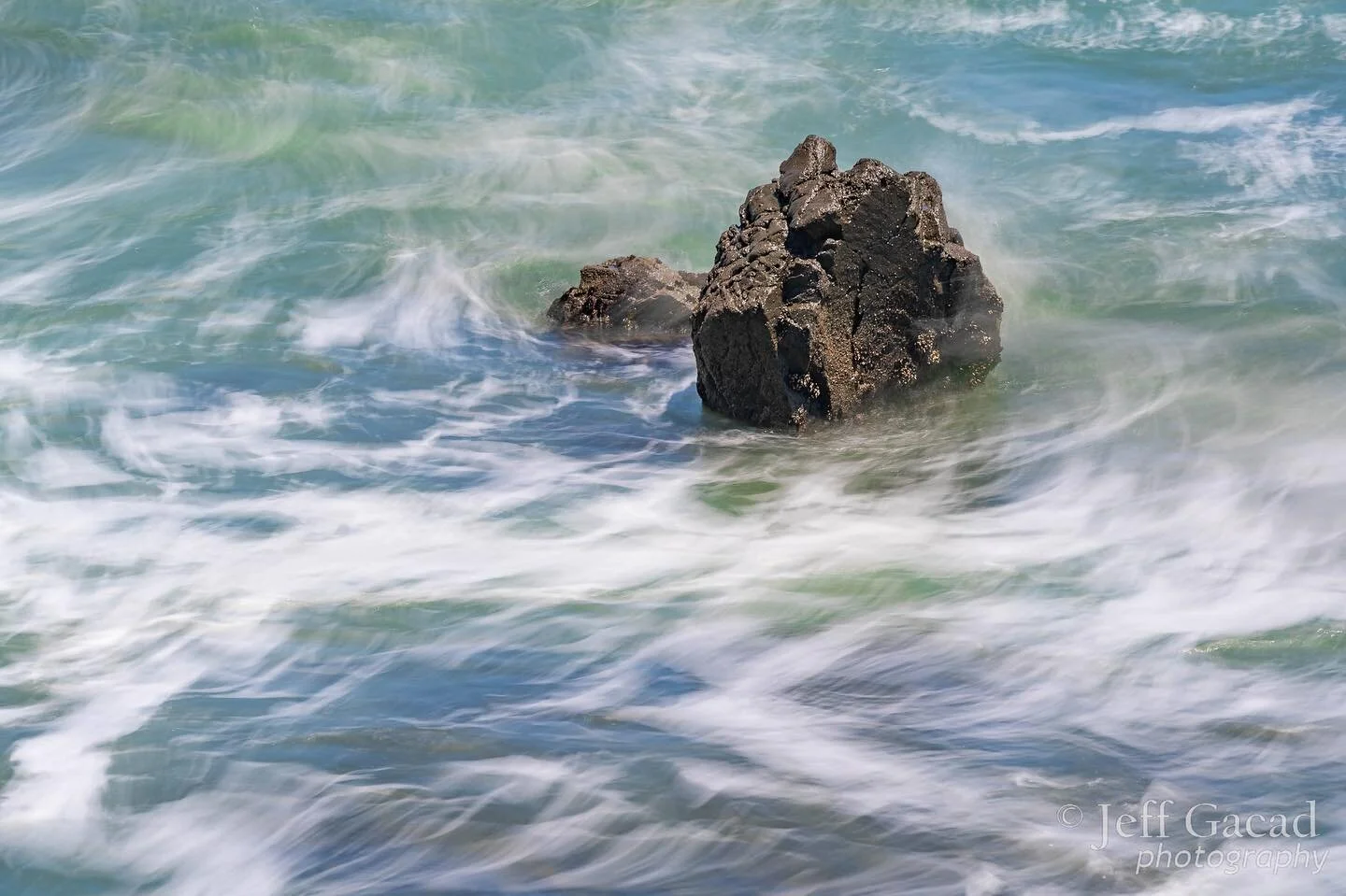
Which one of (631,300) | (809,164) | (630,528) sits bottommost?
(630,528)

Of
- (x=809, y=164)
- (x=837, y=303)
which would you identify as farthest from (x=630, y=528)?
(x=809, y=164)

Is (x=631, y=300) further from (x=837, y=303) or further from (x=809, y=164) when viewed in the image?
(x=837, y=303)

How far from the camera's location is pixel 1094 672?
Answer: 4684 mm

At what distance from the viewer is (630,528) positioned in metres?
5.91

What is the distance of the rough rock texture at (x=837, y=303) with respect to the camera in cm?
650

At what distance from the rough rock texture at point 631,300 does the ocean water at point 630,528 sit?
9.3 inches

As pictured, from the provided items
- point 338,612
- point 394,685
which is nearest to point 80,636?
point 338,612

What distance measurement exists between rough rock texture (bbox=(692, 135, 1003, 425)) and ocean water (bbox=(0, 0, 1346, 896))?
6.6 inches

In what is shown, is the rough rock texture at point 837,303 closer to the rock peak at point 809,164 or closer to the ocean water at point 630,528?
the rock peak at point 809,164

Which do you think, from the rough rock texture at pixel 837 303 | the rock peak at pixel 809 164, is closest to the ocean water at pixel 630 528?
the rough rock texture at pixel 837 303

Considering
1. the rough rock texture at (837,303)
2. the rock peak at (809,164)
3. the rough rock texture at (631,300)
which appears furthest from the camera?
the rough rock texture at (631,300)

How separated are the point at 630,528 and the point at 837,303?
143 cm

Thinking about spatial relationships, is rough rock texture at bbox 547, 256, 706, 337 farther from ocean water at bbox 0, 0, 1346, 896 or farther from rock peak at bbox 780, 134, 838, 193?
rock peak at bbox 780, 134, 838, 193

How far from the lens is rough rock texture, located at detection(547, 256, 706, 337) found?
26.2ft
